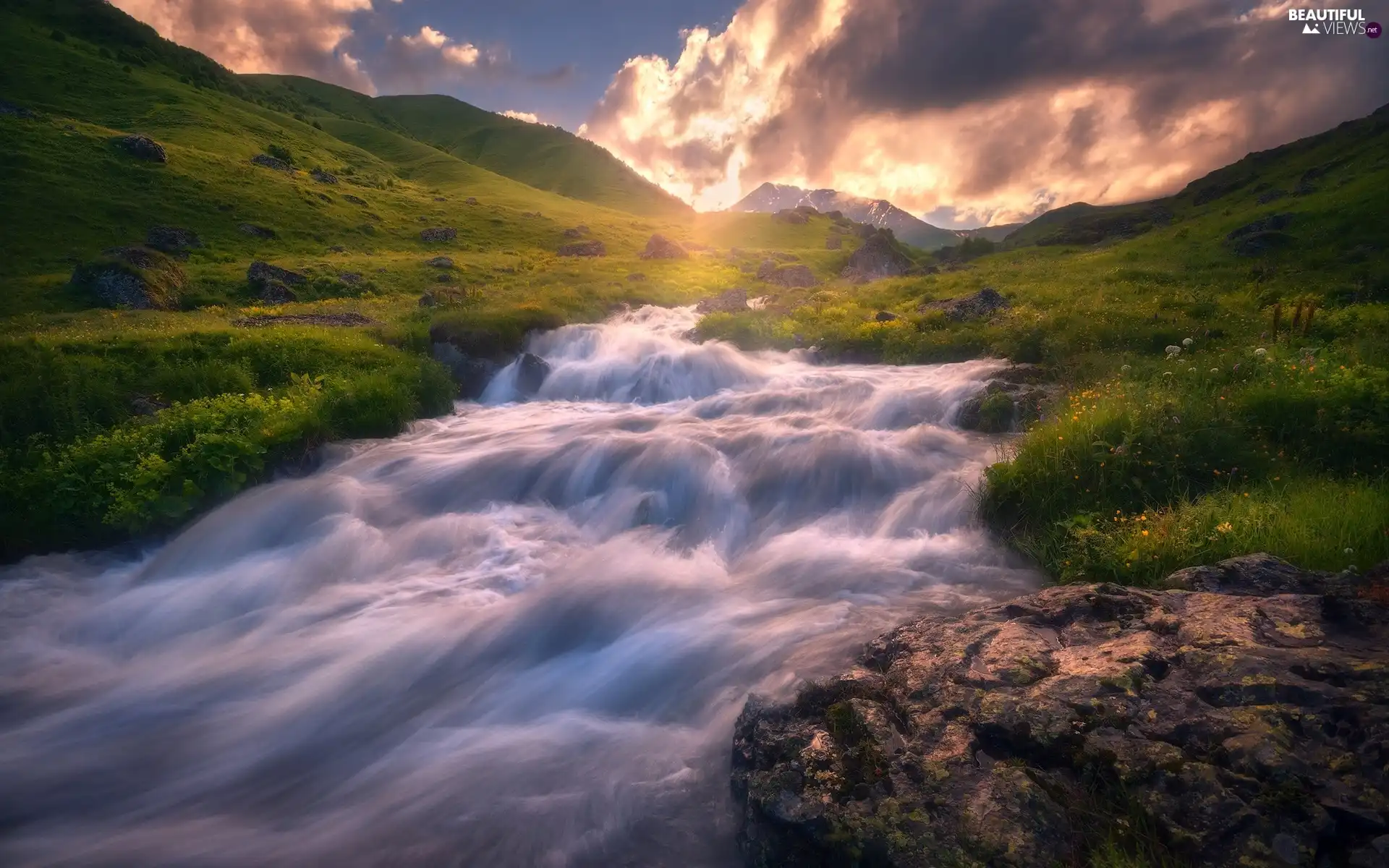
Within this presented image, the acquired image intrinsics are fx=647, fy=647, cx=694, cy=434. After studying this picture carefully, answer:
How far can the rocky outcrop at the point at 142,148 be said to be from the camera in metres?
43.5

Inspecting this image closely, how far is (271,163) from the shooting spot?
2280 inches

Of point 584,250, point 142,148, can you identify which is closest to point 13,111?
point 142,148

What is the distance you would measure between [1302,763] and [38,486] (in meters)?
14.3

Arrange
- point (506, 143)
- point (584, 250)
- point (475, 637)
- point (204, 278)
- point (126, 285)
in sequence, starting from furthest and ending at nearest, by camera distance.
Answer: point (506, 143)
point (584, 250)
point (204, 278)
point (126, 285)
point (475, 637)

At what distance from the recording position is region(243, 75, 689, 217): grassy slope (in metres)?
142

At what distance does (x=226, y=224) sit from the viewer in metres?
40.4

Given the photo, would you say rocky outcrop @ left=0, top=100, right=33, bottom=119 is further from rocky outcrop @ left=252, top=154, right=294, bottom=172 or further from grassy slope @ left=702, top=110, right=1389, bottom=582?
grassy slope @ left=702, top=110, right=1389, bottom=582

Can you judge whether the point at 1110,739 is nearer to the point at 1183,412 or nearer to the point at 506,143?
the point at 1183,412

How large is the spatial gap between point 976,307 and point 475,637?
54.8ft

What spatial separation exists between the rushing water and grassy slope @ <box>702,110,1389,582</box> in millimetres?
1162

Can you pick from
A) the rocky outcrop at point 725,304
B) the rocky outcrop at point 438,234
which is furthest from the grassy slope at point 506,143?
the rocky outcrop at point 725,304

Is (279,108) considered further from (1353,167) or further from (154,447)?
(1353,167)

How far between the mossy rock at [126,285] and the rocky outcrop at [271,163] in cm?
3693

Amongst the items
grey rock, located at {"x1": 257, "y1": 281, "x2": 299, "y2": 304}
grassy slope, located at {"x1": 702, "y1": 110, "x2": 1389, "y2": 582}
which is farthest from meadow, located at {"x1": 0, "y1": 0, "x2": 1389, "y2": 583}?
grey rock, located at {"x1": 257, "y1": 281, "x2": 299, "y2": 304}
